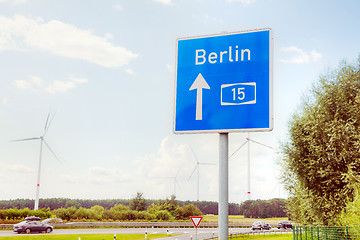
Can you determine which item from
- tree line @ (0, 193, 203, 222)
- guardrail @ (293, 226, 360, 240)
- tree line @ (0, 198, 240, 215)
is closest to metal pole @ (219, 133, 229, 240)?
guardrail @ (293, 226, 360, 240)

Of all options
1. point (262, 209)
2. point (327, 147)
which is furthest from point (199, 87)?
point (262, 209)

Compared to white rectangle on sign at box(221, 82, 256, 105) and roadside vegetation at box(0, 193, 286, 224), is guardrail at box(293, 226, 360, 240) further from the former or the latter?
roadside vegetation at box(0, 193, 286, 224)

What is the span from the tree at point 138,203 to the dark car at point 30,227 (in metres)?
33.1

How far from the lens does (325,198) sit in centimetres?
2814

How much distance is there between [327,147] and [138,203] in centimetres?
5558

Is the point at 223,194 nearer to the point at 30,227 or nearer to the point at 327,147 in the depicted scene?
the point at 327,147

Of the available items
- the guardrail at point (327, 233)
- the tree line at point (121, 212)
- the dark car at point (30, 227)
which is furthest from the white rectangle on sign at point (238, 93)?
the tree line at point (121, 212)

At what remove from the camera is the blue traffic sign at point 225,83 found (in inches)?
180

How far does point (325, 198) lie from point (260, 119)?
2608 centimetres

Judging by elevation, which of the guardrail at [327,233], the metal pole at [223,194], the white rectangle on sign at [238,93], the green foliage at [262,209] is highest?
the white rectangle on sign at [238,93]

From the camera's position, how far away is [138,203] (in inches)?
3078

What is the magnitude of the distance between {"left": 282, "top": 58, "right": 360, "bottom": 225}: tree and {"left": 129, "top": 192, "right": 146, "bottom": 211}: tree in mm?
50960

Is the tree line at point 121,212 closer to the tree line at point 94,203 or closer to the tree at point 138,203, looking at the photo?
the tree at point 138,203

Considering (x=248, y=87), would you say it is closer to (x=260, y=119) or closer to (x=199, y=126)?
(x=260, y=119)
